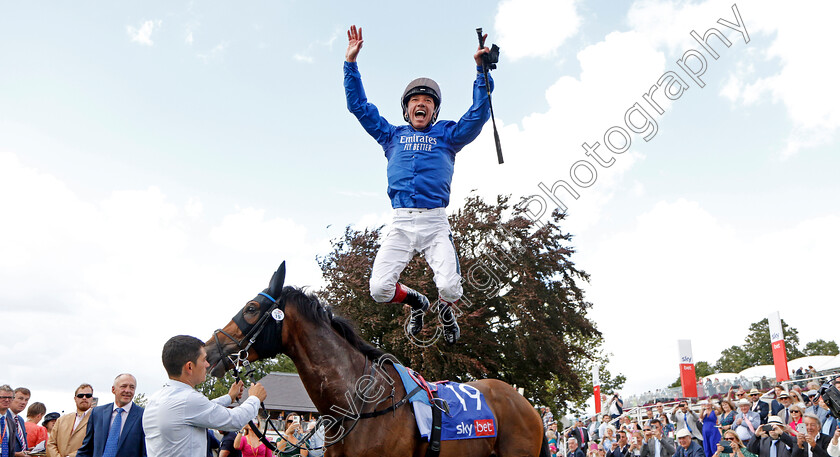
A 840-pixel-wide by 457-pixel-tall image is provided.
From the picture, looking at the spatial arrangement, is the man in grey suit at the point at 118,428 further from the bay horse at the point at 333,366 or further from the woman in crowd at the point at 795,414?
the woman in crowd at the point at 795,414

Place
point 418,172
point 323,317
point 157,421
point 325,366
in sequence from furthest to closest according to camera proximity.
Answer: point 418,172
point 323,317
point 325,366
point 157,421

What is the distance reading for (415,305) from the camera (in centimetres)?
629

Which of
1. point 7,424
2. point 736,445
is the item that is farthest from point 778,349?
point 7,424

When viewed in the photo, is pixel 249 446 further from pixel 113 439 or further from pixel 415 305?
pixel 415 305

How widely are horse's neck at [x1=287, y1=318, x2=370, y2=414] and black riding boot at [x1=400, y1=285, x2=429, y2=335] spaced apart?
1.03 metres

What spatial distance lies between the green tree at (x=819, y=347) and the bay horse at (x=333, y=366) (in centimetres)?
7883

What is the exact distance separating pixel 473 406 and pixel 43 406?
29.5 ft

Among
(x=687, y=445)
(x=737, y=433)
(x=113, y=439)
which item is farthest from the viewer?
(x=687, y=445)

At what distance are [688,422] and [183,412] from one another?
13.3 metres

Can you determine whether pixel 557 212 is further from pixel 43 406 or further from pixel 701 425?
pixel 43 406

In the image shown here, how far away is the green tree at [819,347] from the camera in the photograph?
69.5m

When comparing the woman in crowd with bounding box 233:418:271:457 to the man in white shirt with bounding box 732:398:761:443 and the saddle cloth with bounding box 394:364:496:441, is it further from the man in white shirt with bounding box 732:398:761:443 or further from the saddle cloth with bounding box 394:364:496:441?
the man in white shirt with bounding box 732:398:761:443

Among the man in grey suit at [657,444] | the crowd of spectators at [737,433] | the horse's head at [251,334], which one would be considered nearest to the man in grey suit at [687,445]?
the crowd of spectators at [737,433]

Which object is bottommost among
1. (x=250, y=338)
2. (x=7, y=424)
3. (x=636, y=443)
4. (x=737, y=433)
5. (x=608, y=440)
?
(x=608, y=440)
